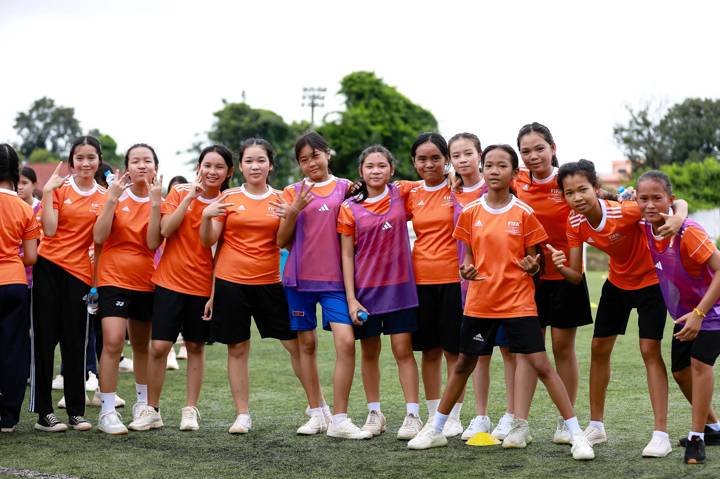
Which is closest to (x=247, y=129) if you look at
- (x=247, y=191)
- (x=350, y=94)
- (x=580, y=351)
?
(x=350, y=94)

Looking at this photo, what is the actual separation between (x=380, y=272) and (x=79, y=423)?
2.54 meters

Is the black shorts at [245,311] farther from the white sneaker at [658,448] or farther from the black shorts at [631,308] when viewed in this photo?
the white sneaker at [658,448]

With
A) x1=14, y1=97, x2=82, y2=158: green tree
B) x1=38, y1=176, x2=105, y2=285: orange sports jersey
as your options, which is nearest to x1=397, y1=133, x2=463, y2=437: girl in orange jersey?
x1=38, y1=176, x2=105, y2=285: orange sports jersey

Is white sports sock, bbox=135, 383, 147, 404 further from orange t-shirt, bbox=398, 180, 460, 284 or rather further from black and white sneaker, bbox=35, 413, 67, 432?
orange t-shirt, bbox=398, 180, 460, 284

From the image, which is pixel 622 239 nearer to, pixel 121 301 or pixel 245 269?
pixel 245 269

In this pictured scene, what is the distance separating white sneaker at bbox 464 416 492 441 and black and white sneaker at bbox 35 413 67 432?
2926mm

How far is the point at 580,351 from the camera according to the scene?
38.4 feet

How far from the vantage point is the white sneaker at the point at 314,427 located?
6707mm

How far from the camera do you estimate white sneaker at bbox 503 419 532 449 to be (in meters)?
6.03

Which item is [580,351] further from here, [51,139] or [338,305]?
[51,139]

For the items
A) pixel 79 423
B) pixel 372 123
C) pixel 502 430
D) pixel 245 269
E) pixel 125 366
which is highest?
pixel 372 123

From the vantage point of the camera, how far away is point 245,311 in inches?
270

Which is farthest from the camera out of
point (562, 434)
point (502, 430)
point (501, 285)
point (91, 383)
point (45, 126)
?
point (45, 126)

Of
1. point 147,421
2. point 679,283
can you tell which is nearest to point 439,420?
point 679,283
